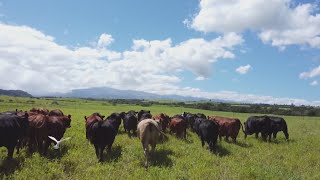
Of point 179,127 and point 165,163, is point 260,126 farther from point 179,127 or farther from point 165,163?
point 165,163

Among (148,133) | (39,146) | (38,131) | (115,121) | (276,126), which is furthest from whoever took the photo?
(276,126)

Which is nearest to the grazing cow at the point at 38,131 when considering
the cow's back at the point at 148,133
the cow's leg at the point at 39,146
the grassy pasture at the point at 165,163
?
the cow's leg at the point at 39,146

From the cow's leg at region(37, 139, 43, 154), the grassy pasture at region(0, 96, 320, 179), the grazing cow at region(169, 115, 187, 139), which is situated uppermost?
the grazing cow at region(169, 115, 187, 139)

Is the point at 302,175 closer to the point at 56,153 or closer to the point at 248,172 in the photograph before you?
the point at 248,172

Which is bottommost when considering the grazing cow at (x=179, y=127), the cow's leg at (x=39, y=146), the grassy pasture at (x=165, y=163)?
the grassy pasture at (x=165, y=163)

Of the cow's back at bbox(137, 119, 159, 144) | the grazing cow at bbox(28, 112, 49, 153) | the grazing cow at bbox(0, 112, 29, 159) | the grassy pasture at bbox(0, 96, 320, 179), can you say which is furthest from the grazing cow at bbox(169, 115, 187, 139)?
the grazing cow at bbox(0, 112, 29, 159)

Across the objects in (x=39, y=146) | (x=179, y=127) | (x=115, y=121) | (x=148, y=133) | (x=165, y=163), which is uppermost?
(x=115, y=121)

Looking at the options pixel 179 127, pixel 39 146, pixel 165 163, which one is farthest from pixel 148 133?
pixel 179 127

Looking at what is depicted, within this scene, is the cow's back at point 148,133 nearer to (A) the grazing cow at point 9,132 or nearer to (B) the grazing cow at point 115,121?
(B) the grazing cow at point 115,121

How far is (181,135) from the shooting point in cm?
2267

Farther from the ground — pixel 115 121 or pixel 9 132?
pixel 115 121

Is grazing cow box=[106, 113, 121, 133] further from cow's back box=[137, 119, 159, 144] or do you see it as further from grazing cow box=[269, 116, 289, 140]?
grazing cow box=[269, 116, 289, 140]

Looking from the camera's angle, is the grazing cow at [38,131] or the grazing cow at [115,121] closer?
the grazing cow at [38,131]

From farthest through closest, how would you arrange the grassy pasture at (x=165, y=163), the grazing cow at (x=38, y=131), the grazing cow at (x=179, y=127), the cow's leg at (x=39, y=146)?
the grazing cow at (x=179, y=127) < the grazing cow at (x=38, y=131) < the cow's leg at (x=39, y=146) < the grassy pasture at (x=165, y=163)
